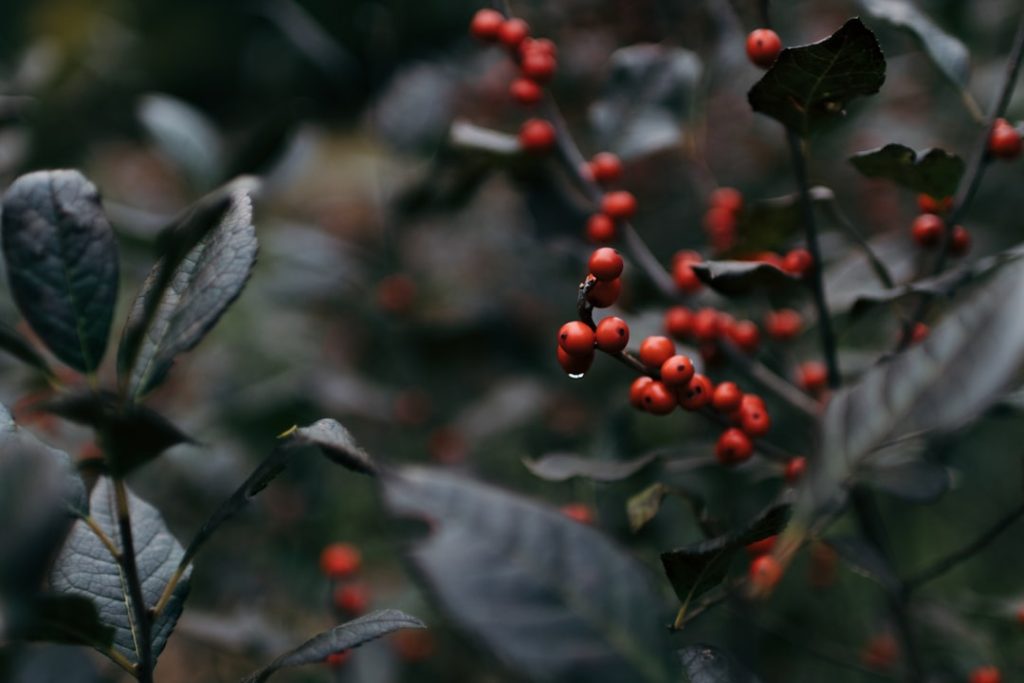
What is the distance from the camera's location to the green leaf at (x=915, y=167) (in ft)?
2.75

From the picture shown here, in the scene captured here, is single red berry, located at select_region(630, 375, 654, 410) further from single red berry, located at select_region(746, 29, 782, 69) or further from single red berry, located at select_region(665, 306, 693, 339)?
single red berry, located at select_region(746, 29, 782, 69)

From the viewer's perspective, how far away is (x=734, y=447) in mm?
854

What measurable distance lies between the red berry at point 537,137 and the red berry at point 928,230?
45cm

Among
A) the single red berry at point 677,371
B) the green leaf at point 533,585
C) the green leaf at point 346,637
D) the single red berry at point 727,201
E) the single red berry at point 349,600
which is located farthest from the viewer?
the single red berry at point 349,600

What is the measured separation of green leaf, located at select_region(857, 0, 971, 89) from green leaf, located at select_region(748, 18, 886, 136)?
0.17 m

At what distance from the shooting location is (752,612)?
111cm

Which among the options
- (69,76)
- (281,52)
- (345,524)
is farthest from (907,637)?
(281,52)

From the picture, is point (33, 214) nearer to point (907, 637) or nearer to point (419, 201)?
point (419, 201)

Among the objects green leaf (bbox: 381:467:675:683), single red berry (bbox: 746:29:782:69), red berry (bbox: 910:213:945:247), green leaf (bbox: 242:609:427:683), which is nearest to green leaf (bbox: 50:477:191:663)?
green leaf (bbox: 242:609:427:683)

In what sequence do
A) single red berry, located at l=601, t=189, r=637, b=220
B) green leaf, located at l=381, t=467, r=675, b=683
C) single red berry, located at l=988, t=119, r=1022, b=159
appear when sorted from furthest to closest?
single red berry, located at l=601, t=189, r=637, b=220 → single red berry, located at l=988, t=119, r=1022, b=159 → green leaf, located at l=381, t=467, r=675, b=683

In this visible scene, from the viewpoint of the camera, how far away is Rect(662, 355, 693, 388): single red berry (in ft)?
2.49

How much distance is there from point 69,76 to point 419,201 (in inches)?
34.6

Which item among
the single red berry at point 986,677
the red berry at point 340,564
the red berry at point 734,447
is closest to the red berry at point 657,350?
the red berry at point 734,447

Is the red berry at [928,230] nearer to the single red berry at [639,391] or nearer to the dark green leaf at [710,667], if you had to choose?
the single red berry at [639,391]
